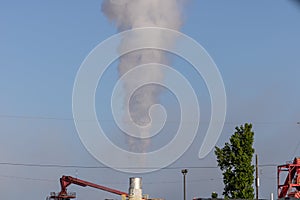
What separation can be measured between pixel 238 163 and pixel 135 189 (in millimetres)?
26979

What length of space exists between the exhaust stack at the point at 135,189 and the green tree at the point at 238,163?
77.8ft

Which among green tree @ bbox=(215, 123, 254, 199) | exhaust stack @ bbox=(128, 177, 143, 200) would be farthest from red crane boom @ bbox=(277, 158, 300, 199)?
exhaust stack @ bbox=(128, 177, 143, 200)

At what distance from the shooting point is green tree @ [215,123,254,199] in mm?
72062

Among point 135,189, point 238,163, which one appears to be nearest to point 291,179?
point 238,163

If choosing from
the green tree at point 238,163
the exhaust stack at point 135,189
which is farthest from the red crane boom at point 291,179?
the exhaust stack at point 135,189

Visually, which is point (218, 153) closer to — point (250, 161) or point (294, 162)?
point (250, 161)

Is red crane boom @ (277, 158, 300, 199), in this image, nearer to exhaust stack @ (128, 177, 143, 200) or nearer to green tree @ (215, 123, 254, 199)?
green tree @ (215, 123, 254, 199)

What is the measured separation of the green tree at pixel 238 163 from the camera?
72.1 m

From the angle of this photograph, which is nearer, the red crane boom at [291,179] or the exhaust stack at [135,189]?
the exhaust stack at [135,189]

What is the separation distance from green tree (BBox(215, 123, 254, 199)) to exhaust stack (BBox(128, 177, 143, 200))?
23.7m

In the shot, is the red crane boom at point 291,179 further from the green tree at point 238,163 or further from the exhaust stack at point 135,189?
the exhaust stack at point 135,189

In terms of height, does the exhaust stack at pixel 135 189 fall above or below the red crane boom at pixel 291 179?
below

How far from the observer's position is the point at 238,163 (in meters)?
74.1

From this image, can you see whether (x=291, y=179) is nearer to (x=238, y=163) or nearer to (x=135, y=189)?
(x=238, y=163)
